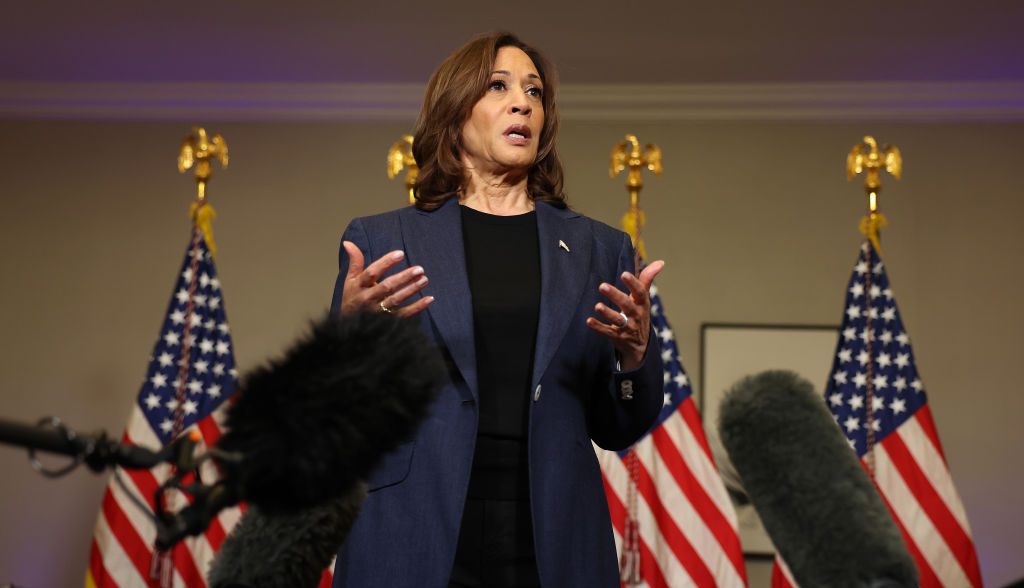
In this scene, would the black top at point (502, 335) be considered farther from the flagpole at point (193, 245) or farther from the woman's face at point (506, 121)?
the flagpole at point (193, 245)

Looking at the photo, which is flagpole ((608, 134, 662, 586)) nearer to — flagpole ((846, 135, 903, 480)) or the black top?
flagpole ((846, 135, 903, 480))

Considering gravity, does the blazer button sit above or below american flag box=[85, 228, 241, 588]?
above

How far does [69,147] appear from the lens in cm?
569

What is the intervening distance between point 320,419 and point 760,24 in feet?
13.7

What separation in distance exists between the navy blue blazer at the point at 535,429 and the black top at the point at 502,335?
1.2 inches

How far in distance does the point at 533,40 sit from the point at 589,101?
60cm

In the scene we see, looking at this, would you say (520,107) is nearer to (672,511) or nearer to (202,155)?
(672,511)

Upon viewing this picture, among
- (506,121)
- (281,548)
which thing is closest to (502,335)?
(506,121)

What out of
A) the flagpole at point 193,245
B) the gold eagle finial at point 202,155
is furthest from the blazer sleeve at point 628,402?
the gold eagle finial at point 202,155

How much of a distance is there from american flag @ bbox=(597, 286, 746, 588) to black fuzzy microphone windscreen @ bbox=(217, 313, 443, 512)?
329 cm

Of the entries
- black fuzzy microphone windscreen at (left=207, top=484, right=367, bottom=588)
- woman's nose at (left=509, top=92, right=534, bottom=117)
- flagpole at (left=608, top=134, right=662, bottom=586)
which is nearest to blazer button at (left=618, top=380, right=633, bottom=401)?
woman's nose at (left=509, top=92, right=534, bottom=117)

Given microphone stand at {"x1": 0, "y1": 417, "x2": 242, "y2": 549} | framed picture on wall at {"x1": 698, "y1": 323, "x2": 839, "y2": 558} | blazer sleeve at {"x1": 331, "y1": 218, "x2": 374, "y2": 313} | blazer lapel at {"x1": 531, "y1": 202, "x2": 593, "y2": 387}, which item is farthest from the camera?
framed picture on wall at {"x1": 698, "y1": 323, "x2": 839, "y2": 558}

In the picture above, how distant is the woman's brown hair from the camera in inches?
84.2

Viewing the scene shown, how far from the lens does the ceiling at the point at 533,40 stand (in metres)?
4.64
